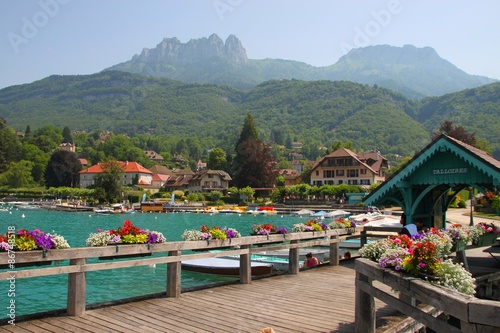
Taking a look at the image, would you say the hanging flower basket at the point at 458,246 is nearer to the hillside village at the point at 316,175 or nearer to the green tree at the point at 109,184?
the hillside village at the point at 316,175

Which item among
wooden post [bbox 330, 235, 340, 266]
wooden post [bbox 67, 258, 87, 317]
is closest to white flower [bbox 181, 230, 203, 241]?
wooden post [bbox 67, 258, 87, 317]

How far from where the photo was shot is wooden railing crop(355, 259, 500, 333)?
4.48 m

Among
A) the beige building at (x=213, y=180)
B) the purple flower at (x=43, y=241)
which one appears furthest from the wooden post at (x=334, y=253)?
the beige building at (x=213, y=180)

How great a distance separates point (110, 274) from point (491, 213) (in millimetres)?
47425

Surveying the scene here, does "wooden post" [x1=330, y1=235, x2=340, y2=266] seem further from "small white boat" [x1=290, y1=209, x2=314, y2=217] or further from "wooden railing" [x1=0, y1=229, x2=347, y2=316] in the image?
"small white boat" [x1=290, y1=209, x2=314, y2=217]

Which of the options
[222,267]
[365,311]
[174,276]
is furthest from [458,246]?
[222,267]

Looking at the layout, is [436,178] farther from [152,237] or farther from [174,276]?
[152,237]

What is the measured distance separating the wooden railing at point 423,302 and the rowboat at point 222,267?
539 inches

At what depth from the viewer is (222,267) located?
23.2 meters

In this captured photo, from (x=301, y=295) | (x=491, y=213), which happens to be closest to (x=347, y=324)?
(x=301, y=295)

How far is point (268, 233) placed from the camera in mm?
12727

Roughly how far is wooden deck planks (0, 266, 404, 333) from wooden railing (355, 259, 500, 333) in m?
0.68

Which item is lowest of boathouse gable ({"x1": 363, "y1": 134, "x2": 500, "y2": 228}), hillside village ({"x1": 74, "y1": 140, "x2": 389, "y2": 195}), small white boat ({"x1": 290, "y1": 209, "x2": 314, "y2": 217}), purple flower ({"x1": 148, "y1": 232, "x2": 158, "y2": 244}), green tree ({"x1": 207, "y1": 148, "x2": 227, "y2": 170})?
small white boat ({"x1": 290, "y1": 209, "x2": 314, "y2": 217})

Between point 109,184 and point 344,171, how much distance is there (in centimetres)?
5856
